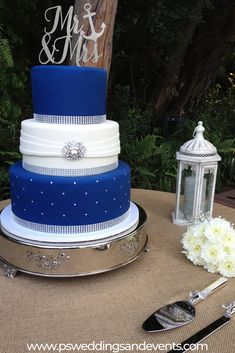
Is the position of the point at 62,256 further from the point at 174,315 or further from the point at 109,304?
the point at 174,315

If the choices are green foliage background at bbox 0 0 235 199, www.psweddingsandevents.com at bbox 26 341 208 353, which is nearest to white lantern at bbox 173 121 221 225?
www.psweddingsandevents.com at bbox 26 341 208 353

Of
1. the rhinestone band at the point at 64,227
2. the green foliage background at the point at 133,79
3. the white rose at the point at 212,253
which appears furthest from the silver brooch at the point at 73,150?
the green foliage background at the point at 133,79

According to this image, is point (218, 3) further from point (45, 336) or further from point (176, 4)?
point (45, 336)

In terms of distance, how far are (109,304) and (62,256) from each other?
230 millimetres

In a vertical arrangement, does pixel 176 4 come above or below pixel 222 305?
above

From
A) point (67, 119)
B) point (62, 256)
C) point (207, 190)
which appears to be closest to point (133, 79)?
Result: point (207, 190)

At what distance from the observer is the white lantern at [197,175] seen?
1612 mm

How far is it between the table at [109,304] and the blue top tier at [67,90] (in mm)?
618

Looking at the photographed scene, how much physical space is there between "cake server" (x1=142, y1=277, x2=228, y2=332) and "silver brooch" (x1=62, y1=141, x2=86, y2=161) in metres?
0.59

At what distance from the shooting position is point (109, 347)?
904 millimetres

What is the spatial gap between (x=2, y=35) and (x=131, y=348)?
10.8 feet

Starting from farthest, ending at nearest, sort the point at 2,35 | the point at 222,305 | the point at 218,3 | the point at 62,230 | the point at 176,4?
the point at 218,3, the point at 176,4, the point at 2,35, the point at 62,230, the point at 222,305

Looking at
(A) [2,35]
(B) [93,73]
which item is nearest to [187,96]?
(A) [2,35]

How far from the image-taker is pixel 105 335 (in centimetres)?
95
